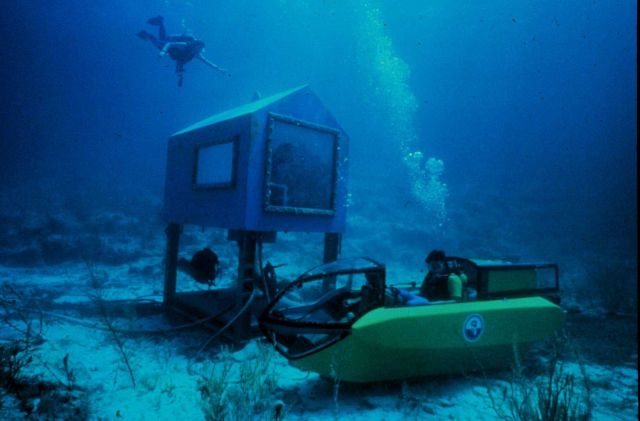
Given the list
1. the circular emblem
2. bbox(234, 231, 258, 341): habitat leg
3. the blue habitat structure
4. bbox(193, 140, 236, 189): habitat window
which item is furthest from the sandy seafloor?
bbox(193, 140, 236, 189): habitat window

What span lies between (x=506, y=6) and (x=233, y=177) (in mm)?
83842

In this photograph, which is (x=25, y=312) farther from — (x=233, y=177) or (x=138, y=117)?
(x=138, y=117)

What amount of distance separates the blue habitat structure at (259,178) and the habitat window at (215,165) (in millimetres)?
20

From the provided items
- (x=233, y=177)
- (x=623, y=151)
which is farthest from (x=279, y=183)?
(x=623, y=151)

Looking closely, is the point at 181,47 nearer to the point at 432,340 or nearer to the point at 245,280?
the point at 245,280

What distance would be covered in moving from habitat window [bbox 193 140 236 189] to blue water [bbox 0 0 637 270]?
A: 27.2 m

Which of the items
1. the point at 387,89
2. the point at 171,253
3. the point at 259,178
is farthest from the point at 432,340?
the point at 387,89

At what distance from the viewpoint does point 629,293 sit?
10781 mm

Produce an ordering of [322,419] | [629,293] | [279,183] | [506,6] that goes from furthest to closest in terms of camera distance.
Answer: [506,6], [629,293], [279,183], [322,419]

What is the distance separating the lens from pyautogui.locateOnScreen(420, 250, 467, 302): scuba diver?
4.56 m

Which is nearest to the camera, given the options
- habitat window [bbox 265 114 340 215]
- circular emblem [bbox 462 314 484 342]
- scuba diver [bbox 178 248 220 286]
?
circular emblem [bbox 462 314 484 342]

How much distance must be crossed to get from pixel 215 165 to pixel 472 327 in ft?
16.7

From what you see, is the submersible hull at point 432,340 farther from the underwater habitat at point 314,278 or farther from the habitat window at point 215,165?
the habitat window at point 215,165

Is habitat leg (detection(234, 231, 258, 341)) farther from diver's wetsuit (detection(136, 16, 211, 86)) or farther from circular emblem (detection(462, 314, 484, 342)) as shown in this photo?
diver's wetsuit (detection(136, 16, 211, 86))
